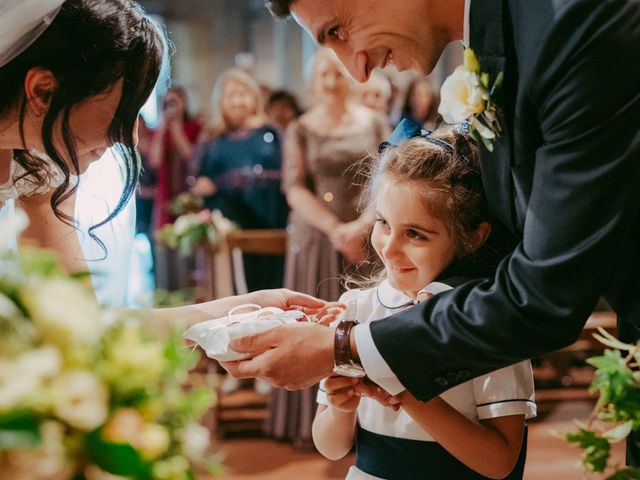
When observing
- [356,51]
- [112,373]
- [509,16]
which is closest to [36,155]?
[356,51]

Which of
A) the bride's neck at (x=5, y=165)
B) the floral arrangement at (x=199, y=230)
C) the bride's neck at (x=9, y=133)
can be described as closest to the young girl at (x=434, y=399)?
the bride's neck at (x=9, y=133)

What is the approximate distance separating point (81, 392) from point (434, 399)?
87 cm

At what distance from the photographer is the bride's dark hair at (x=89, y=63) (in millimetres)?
1713

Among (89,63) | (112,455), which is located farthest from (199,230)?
(112,455)

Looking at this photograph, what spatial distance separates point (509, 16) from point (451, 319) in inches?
19.5

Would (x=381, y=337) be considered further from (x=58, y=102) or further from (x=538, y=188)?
(x=58, y=102)

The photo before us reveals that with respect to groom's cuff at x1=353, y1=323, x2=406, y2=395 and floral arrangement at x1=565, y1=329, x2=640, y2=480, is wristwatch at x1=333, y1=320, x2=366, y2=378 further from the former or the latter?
floral arrangement at x1=565, y1=329, x2=640, y2=480

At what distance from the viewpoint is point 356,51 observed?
1574 mm

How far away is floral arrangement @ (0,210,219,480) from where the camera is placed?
727 mm

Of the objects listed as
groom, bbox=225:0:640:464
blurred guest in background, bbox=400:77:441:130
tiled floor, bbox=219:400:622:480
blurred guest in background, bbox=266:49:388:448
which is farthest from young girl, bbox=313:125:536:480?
blurred guest in background, bbox=400:77:441:130

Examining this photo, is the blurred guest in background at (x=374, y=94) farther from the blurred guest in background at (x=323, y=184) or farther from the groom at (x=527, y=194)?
the groom at (x=527, y=194)

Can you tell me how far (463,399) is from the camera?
1564mm

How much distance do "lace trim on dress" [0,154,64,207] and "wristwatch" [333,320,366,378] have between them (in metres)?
0.99

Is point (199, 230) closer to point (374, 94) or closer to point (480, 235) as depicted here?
point (374, 94)
